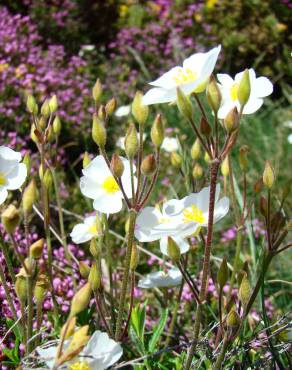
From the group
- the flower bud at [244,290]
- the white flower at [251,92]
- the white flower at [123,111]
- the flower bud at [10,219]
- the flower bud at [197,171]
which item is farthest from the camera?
the white flower at [123,111]

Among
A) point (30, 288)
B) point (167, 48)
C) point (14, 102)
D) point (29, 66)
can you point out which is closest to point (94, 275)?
point (30, 288)

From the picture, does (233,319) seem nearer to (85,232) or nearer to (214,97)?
(214,97)

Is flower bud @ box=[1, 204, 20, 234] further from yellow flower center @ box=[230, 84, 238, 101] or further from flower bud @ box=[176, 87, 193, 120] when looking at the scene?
yellow flower center @ box=[230, 84, 238, 101]

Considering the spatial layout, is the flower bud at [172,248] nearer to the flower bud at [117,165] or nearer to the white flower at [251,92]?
the flower bud at [117,165]

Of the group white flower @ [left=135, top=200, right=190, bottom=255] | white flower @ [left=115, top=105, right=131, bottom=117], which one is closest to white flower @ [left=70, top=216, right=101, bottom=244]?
white flower @ [left=135, top=200, right=190, bottom=255]

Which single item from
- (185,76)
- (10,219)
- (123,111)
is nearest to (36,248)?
(10,219)

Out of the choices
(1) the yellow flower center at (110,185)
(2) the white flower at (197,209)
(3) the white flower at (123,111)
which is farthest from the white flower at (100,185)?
(3) the white flower at (123,111)
